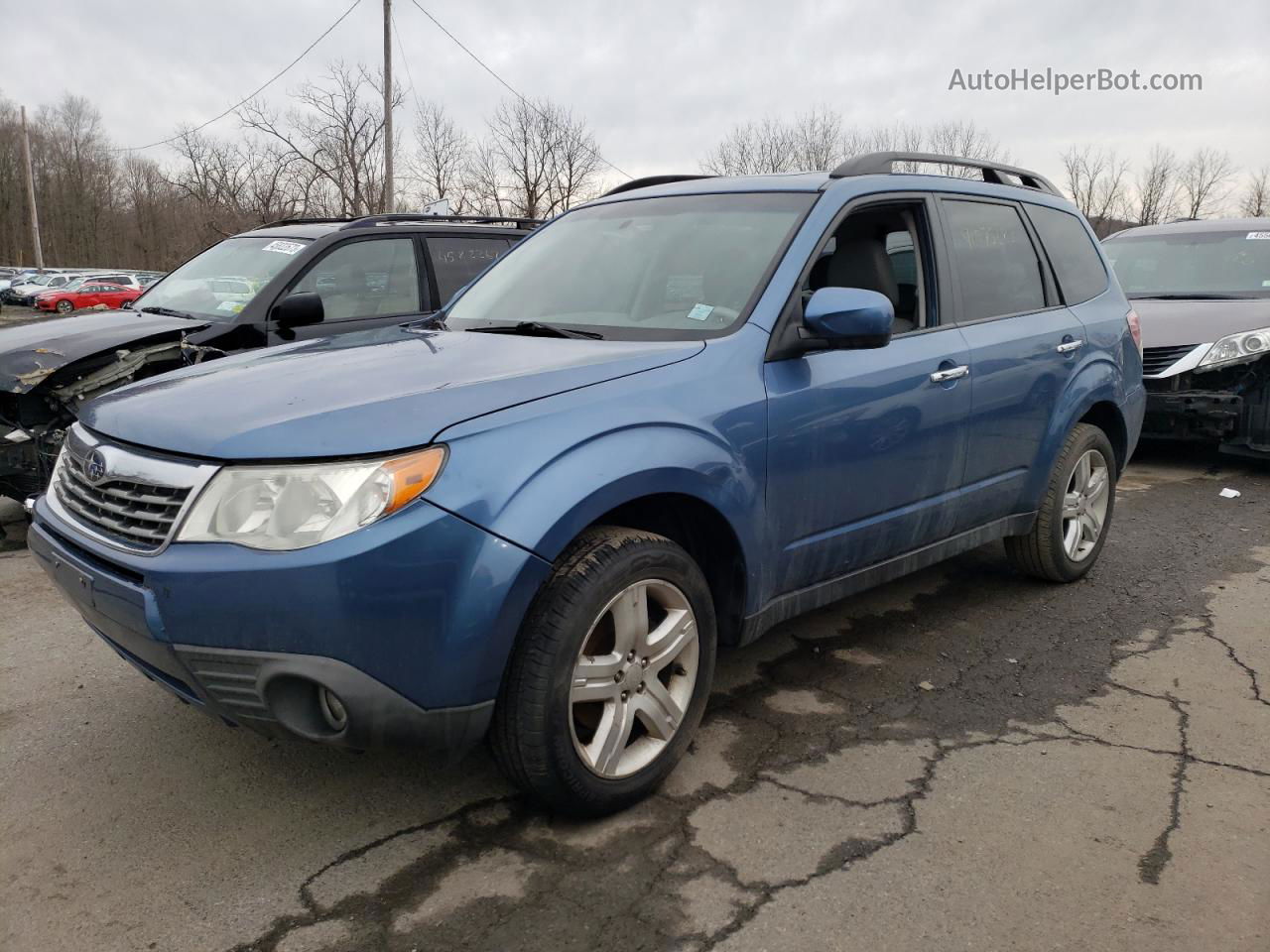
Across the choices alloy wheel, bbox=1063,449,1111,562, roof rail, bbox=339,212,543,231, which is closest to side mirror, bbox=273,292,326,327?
roof rail, bbox=339,212,543,231

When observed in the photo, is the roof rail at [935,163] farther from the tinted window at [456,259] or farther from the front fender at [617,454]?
the tinted window at [456,259]

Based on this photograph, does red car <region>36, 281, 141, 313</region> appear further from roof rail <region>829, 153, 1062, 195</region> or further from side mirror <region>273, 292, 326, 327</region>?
roof rail <region>829, 153, 1062, 195</region>

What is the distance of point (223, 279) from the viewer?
20.3 feet

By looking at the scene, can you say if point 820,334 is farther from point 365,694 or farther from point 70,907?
point 70,907

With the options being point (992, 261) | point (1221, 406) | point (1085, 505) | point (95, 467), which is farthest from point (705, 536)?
point (1221, 406)

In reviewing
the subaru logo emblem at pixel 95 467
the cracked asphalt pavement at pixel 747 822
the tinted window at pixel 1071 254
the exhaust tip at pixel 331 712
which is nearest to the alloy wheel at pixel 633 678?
the cracked asphalt pavement at pixel 747 822

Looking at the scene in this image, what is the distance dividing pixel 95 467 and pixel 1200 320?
7621 millimetres

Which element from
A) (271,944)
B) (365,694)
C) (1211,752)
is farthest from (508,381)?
(1211,752)

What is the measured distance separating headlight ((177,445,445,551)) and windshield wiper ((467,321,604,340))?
1.05 m

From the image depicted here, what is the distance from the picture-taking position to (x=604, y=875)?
2.44 m

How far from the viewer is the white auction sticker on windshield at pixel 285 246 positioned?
19.8ft

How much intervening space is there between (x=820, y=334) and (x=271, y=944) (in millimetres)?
2159

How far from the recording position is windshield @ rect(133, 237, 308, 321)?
5.90 m

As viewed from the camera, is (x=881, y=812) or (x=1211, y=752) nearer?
(x=881, y=812)
